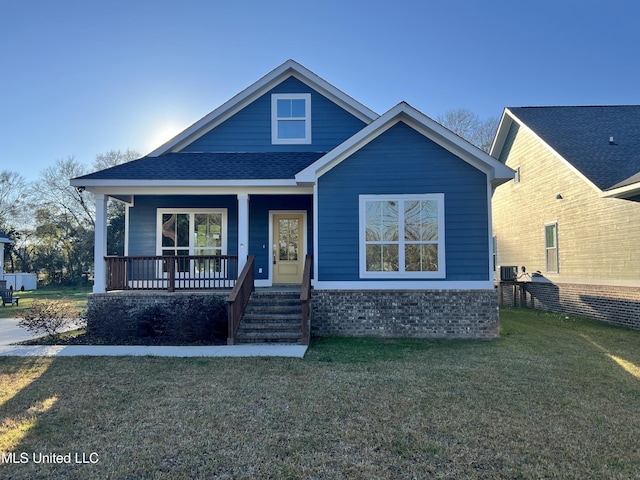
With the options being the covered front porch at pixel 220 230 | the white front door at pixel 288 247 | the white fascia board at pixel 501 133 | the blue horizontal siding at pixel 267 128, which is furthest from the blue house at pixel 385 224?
the white fascia board at pixel 501 133

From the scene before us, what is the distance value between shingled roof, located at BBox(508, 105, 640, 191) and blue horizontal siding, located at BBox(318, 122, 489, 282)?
433 centimetres

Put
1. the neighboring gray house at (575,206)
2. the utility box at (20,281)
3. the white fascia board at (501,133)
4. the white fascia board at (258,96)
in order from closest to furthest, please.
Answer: the neighboring gray house at (575,206)
the white fascia board at (258,96)
the white fascia board at (501,133)
the utility box at (20,281)

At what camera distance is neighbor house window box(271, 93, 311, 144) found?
12516mm

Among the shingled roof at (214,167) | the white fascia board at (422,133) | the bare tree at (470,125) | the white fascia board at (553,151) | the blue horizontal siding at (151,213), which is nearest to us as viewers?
the white fascia board at (422,133)

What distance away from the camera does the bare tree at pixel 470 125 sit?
2992cm

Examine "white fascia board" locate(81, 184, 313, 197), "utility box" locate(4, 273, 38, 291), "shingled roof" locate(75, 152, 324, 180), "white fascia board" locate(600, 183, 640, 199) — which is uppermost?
"shingled roof" locate(75, 152, 324, 180)

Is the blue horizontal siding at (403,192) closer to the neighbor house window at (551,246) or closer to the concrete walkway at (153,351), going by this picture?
the concrete walkway at (153,351)

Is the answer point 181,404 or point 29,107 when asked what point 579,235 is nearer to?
point 181,404

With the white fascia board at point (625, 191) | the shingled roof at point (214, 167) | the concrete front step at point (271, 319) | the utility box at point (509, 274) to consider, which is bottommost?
the concrete front step at point (271, 319)

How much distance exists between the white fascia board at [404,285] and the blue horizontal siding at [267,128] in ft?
15.9

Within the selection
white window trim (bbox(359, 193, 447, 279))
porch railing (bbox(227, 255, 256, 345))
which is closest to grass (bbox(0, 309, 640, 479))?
porch railing (bbox(227, 255, 256, 345))

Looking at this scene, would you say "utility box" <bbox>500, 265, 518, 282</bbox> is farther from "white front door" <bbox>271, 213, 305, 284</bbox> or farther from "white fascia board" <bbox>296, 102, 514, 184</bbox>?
"white front door" <bbox>271, 213, 305, 284</bbox>

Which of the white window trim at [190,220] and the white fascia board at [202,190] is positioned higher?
the white fascia board at [202,190]

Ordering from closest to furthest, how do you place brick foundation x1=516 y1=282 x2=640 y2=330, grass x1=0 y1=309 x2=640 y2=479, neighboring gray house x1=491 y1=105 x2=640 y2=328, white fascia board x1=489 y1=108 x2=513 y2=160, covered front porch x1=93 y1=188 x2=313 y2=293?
grass x1=0 y1=309 x2=640 y2=479 → brick foundation x1=516 y1=282 x2=640 y2=330 → neighboring gray house x1=491 y1=105 x2=640 y2=328 → covered front porch x1=93 y1=188 x2=313 y2=293 → white fascia board x1=489 y1=108 x2=513 y2=160
